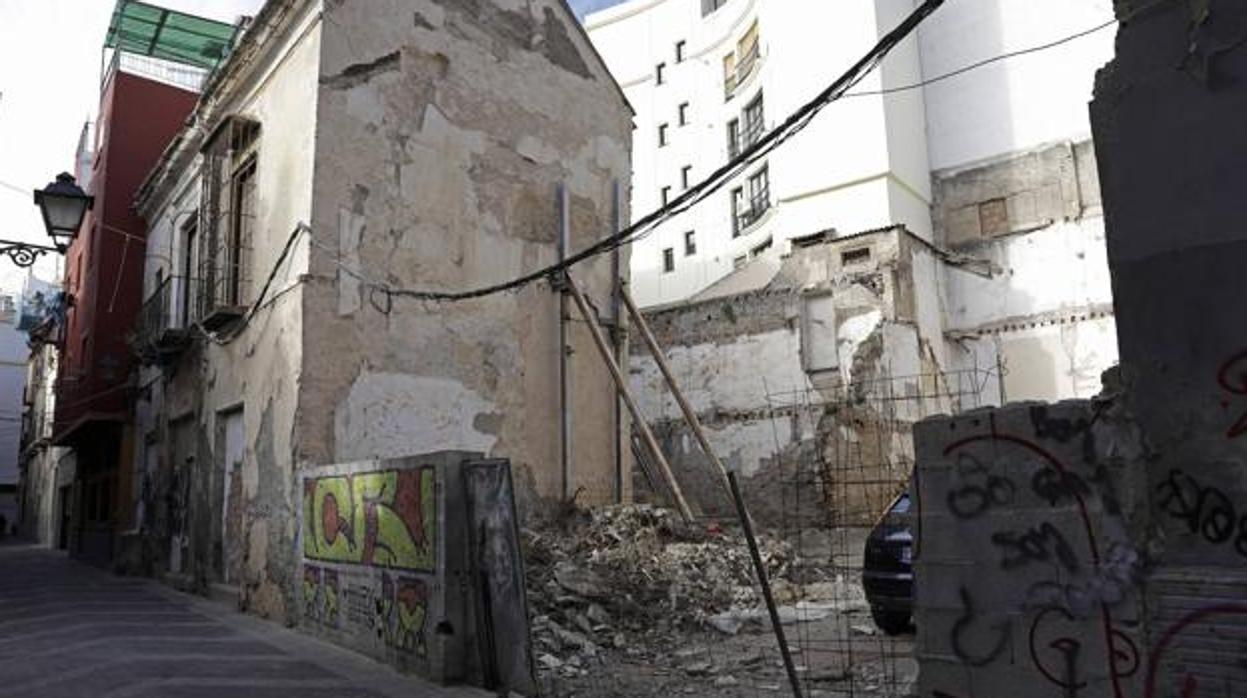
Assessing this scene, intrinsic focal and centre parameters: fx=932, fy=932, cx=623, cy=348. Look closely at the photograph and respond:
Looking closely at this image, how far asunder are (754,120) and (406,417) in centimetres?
2941

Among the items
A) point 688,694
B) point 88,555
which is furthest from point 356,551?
point 88,555

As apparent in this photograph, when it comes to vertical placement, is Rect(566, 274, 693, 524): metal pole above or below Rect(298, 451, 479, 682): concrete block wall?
above

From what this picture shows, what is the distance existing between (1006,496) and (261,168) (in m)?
11.6

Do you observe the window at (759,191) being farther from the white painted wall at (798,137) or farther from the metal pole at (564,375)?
the metal pole at (564,375)

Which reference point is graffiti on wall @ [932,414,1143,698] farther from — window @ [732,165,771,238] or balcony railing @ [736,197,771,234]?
window @ [732,165,771,238]

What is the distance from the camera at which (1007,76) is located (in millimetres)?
31625

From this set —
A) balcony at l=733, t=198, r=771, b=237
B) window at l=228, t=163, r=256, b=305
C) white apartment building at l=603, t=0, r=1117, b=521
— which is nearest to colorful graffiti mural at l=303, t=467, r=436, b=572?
window at l=228, t=163, r=256, b=305

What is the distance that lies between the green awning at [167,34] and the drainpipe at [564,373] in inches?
545

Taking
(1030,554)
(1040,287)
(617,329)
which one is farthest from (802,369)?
(1030,554)

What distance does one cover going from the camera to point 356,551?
343 inches

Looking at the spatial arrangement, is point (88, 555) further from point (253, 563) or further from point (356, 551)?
point (356, 551)

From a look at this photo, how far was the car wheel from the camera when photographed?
8.23 metres

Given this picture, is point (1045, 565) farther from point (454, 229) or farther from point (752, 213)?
point (752, 213)

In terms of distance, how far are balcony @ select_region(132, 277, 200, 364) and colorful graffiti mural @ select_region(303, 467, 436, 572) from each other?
257 inches
